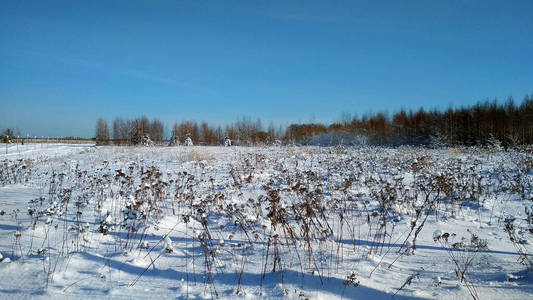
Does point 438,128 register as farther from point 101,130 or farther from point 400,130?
point 101,130

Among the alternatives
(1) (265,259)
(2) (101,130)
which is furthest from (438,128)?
(2) (101,130)

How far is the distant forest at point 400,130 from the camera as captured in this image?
83.5 feet

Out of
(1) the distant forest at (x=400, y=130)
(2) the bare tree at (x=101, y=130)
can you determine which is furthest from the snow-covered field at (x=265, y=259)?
(2) the bare tree at (x=101, y=130)

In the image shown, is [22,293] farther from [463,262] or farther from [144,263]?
[463,262]

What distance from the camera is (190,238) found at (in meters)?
4.16

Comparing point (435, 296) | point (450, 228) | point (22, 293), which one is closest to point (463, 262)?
point (435, 296)

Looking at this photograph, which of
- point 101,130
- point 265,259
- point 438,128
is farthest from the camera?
point 101,130

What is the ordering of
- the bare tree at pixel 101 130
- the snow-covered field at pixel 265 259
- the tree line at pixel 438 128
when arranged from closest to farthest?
the snow-covered field at pixel 265 259
the tree line at pixel 438 128
the bare tree at pixel 101 130

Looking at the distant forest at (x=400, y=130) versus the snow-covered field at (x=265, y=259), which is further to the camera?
the distant forest at (x=400, y=130)

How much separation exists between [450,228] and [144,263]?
14.7 feet

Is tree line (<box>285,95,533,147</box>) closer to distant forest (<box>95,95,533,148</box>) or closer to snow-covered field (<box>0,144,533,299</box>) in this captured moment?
distant forest (<box>95,95,533,148</box>)

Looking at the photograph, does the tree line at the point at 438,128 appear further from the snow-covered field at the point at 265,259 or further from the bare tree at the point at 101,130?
the bare tree at the point at 101,130

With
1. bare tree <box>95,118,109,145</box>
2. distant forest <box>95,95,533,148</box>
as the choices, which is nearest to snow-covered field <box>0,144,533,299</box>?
distant forest <box>95,95,533,148</box>

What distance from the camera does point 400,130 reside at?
3531cm
